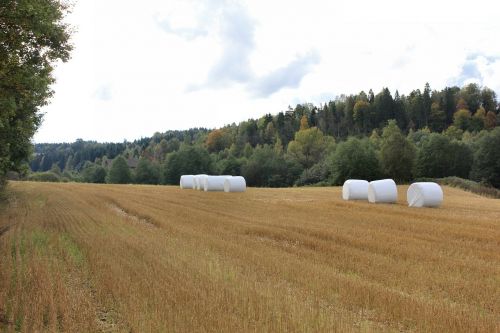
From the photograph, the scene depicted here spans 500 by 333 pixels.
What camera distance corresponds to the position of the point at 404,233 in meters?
16.7

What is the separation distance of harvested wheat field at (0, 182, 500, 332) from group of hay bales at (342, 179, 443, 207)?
843 cm

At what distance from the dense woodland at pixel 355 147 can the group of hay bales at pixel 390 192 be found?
30.9 meters

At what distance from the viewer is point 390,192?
99.1 ft

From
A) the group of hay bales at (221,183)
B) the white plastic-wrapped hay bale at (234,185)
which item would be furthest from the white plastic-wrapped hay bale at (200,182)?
the white plastic-wrapped hay bale at (234,185)

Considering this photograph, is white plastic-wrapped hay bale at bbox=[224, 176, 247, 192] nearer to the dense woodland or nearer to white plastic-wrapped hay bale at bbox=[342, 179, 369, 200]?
white plastic-wrapped hay bale at bbox=[342, 179, 369, 200]

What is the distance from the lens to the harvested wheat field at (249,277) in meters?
7.39

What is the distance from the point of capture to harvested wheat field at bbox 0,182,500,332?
7391 millimetres

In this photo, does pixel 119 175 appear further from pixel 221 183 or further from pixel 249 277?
→ pixel 249 277

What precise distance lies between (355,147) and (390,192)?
169ft

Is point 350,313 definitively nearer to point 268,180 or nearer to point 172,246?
point 172,246

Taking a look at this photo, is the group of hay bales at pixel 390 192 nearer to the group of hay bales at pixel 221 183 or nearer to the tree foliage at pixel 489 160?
the group of hay bales at pixel 221 183

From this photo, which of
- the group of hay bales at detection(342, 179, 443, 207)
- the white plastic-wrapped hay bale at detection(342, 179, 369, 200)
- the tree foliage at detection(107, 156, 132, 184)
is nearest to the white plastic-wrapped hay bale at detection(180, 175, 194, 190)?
the group of hay bales at detection(342, 179, 443, 207)

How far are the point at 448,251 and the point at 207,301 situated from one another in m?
8.23

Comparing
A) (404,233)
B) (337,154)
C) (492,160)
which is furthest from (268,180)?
(404,233)
